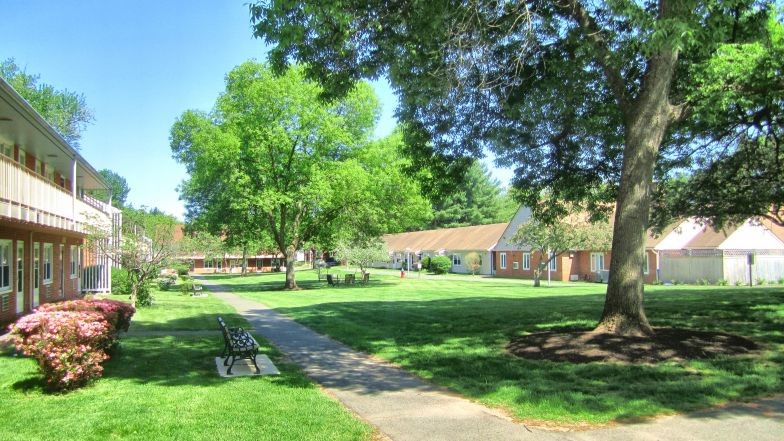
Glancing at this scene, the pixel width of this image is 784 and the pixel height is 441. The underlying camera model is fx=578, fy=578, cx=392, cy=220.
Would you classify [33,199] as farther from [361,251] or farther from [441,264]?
[441,264]

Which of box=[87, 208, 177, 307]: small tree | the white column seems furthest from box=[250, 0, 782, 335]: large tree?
box=[87, 208, 177, 307]: small tree

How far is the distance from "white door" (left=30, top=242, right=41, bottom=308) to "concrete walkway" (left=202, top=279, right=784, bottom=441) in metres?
14.0

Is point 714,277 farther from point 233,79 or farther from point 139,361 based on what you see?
point 139,361

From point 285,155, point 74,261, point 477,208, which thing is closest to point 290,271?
point 285,155

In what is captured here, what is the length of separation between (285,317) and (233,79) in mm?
20399

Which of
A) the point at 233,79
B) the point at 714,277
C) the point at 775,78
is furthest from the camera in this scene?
the point at 714,277

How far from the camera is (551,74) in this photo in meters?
12.6

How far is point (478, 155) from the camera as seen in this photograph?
46.3 ft

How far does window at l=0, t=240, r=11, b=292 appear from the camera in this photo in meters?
15.7

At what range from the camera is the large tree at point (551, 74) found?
8969mm

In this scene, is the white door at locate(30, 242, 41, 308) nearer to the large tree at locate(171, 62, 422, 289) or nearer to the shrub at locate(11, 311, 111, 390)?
the large tree at locate(171, 62, 422, 289)

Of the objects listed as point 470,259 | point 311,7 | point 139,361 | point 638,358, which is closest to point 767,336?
point 638,358

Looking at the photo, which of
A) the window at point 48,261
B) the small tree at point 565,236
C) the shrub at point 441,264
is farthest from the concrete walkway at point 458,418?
the shrub at point 441,264

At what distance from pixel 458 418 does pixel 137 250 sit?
1695 centimetres
